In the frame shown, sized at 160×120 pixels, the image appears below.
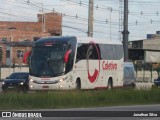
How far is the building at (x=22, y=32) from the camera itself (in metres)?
107

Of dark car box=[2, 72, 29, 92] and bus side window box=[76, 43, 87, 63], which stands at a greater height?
bus side window box=[76, 43, 87, 63]

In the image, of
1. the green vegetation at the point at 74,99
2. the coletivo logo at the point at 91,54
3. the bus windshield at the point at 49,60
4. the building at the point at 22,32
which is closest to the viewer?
the green vegetation at the point at 74,99

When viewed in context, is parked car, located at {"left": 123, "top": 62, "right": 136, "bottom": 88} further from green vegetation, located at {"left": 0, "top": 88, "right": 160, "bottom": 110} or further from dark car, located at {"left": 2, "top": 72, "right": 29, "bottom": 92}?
green vegetation, located at {"left": 0, "top": 88, "right": 160, "bottom": 110}

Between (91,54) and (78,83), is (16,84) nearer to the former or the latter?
(78,83)

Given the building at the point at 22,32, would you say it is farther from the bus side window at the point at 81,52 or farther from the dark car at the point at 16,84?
the bus side window at the point at 81,52

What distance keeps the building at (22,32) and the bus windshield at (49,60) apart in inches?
2361

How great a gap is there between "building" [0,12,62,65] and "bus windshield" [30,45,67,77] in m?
60.0

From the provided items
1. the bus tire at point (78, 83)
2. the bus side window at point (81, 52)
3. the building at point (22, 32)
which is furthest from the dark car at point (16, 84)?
the building at point (22, 32)

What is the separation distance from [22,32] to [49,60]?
7408 centimetres

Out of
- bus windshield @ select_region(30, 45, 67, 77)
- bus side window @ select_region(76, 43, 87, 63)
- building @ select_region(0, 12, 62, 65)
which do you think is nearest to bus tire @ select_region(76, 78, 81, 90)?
bus side window @ select_region(76, 43, 87, 63)

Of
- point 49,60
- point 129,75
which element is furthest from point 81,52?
point 129,75

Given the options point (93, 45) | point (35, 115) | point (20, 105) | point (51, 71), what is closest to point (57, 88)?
point (51, 71)

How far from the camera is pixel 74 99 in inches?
1254

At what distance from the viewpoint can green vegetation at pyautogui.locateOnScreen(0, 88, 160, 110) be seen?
30.0 meters
